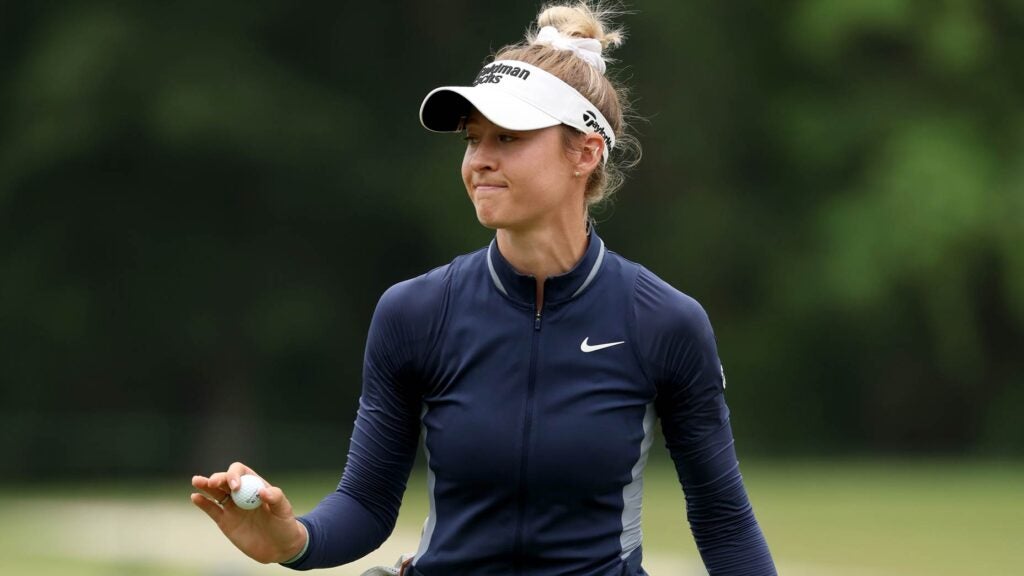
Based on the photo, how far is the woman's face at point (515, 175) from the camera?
3.81 meters

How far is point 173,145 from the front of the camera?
2431 centimetres

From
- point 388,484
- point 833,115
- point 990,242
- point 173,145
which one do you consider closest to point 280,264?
point 173,145

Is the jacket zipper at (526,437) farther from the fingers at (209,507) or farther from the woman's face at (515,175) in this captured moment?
the fingers at (209,507)

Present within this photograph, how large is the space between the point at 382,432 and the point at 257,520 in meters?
0.37

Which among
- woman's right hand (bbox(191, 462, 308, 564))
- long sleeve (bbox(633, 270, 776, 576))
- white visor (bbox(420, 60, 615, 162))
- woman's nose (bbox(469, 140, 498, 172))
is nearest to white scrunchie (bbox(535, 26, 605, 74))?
white visor (bbox(420, 60, 615, 162))

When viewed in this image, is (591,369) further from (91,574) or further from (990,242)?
(990,242)

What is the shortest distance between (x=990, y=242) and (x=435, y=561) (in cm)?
2271

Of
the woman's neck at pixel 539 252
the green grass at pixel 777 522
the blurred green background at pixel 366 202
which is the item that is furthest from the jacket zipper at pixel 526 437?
the blurred green background at pixel 366 202

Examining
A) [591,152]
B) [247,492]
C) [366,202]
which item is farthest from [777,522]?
[247,492]

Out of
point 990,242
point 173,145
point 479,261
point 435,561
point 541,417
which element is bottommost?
point 435,561

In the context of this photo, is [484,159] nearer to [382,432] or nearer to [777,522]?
[382,432]

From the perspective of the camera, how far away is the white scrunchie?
4.11 meters

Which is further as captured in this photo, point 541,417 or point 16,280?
point 16,280

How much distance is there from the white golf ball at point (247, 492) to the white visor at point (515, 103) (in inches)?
34.7
